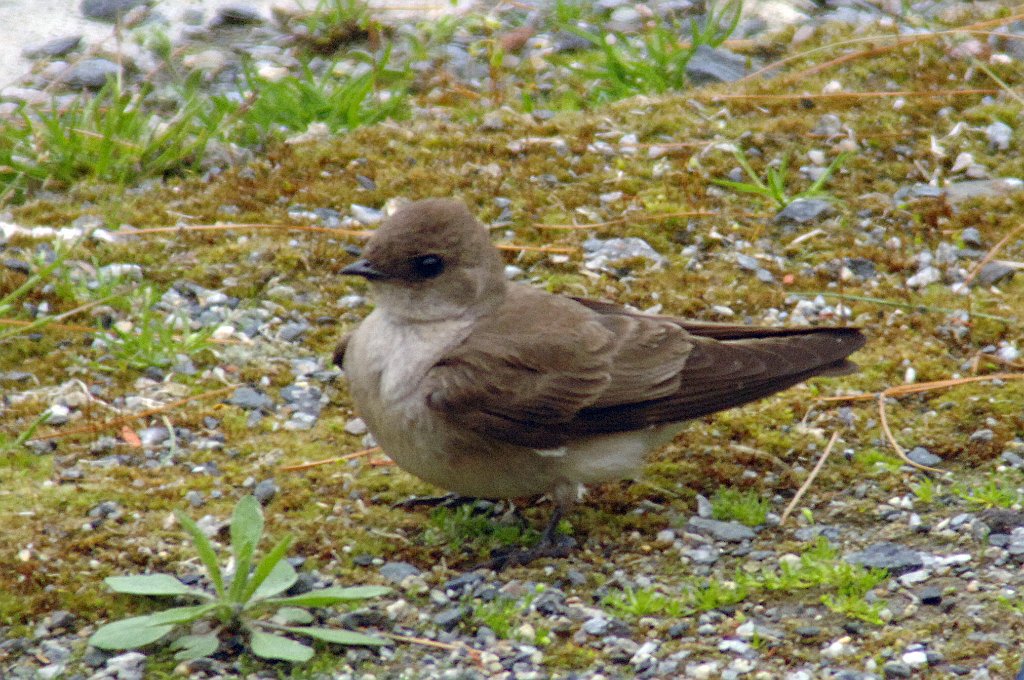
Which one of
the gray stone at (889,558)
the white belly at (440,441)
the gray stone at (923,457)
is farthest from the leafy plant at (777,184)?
the gray stone at (889,558)

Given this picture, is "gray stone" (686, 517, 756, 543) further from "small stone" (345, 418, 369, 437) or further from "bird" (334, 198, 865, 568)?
"small stone" (345, 418, 369, 437)

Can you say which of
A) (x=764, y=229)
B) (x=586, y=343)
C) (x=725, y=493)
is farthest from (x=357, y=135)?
(x=725, y=493)

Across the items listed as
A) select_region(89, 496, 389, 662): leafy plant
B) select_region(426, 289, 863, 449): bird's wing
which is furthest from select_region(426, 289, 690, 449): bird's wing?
select_region(89, 496, 389, 662): leafy plant

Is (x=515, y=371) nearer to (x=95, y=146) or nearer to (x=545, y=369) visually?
(x=545, y=369)

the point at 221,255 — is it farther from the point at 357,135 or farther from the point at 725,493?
the point at 725,493

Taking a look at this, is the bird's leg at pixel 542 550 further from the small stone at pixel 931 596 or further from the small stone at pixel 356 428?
the small stone at pixel 931 596

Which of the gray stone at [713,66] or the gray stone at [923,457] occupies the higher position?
the gray stone at [713,66]
